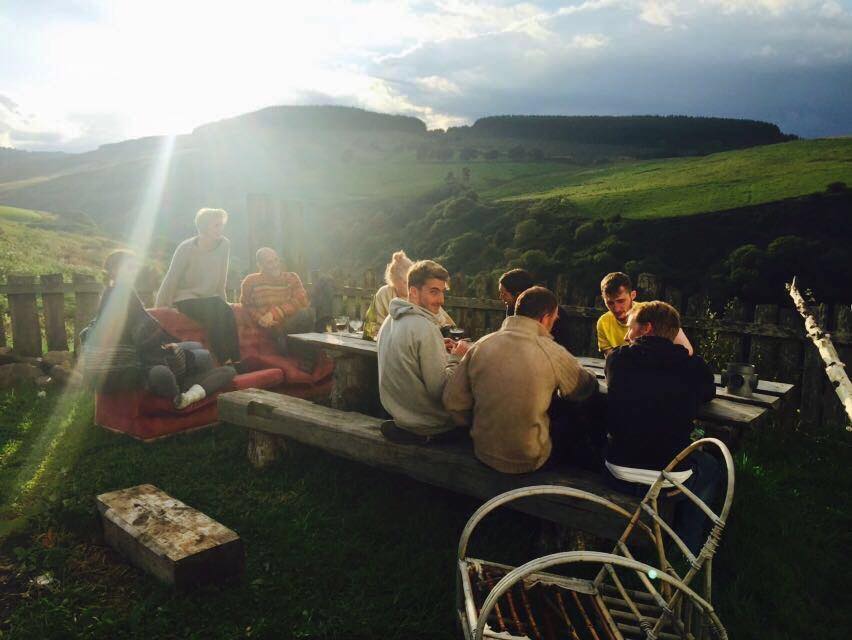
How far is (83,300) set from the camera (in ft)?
27.4

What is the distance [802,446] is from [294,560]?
4697 mm

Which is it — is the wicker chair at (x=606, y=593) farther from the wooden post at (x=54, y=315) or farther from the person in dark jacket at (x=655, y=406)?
the wooden post at (x=54, y=315)

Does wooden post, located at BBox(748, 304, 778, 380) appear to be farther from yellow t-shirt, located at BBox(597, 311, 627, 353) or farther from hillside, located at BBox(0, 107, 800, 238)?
hillside, located at BBox(0, 107, 800, 238)

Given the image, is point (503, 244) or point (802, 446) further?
point (503, 244)

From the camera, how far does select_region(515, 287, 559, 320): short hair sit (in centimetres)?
312

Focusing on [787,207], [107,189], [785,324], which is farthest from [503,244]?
[107,189]

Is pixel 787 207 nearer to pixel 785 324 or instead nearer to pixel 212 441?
pixel 785 324

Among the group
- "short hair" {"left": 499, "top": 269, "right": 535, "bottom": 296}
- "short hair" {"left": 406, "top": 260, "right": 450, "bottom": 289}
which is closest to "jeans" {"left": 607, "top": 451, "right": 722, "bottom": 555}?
"short hair" {"left": 406, "top": 260, "right": 450, "bottom": 289}

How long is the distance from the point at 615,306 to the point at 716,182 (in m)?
38.6

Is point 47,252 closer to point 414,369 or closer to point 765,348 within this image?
point 414,369

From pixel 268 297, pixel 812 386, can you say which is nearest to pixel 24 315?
pixel 268 297

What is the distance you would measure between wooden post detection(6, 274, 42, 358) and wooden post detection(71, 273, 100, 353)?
51cm

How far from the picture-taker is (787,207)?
31359mm

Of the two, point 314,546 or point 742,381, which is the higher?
point 742,381
